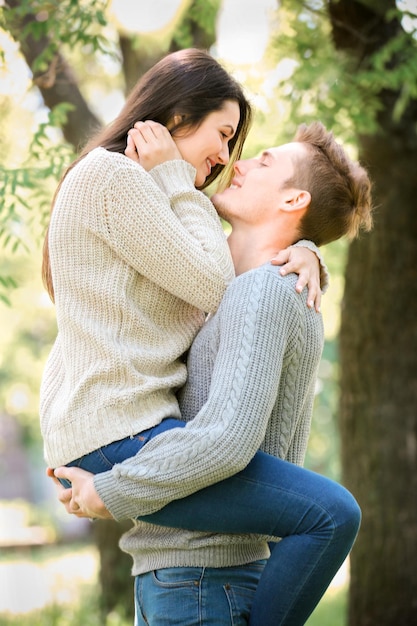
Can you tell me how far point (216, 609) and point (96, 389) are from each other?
0.70m

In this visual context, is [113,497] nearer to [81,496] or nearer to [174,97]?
[81,496]

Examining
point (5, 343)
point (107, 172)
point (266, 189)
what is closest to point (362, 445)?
point (266, 189)

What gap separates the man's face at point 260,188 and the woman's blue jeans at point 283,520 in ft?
2.79

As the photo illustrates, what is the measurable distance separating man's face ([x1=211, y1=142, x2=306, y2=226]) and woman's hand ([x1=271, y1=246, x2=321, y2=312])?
22 centimetres

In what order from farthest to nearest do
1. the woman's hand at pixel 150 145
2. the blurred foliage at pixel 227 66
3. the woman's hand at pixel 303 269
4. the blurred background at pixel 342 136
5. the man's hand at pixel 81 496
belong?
the blurred background at pixel 342 136 → the blurred foliage at pixel 227 66 → the woman's hand at pixel 150 145 → the woman's hand at pixel 303 269 → the man's hand at pixel 81 496

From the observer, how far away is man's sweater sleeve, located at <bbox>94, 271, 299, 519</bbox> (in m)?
2.10

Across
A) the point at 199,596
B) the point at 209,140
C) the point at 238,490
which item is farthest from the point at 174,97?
the point at 199,596

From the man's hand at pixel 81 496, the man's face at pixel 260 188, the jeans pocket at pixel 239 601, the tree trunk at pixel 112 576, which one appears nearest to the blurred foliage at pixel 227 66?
the man's face at pixel 260 188

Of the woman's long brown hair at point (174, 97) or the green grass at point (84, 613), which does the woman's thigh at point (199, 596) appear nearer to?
the woman's long brown hair at point (174, 97)

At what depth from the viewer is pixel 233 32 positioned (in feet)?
19.8

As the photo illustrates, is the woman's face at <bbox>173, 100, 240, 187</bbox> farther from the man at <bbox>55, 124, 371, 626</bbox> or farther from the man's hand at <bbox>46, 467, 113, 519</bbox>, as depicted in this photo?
the man's hand at <bbox>46, 467, 113, 519</bbox>

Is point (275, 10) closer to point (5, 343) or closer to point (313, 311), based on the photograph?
point (313, 311)

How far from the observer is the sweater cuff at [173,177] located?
2.43 metres

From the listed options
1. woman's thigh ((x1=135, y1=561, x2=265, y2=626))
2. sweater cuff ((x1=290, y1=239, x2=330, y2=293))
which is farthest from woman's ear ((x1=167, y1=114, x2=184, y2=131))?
woman's thigh ((x1=135, y1=561, x2=265, y2=626))
